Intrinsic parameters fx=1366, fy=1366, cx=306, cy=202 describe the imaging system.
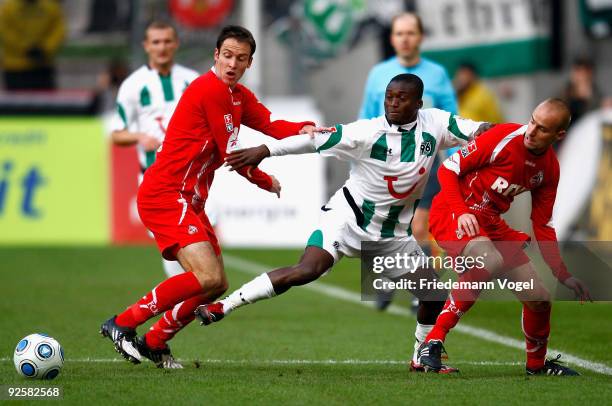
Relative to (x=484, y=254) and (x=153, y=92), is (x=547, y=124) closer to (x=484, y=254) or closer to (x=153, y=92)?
(x=484, y=254)

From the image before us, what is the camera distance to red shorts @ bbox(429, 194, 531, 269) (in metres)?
7.75

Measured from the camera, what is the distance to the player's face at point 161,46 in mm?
9927

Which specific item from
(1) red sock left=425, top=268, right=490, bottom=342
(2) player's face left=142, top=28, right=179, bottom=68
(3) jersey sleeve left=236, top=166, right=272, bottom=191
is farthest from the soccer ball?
(2) player's face left=142, top=28, right=179, bottom=68

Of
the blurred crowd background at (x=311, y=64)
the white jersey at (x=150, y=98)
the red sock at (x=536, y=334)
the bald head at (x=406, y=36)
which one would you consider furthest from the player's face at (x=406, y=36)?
the blurred crowd background at (x=311, y=64)

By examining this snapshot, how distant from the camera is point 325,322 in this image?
10719 mm

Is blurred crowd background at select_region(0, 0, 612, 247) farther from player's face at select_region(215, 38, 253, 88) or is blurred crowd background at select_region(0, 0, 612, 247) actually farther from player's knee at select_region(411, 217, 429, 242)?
player's face at select_region(215, 38, 253, 88)

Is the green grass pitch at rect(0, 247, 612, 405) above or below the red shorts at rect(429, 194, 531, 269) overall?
below

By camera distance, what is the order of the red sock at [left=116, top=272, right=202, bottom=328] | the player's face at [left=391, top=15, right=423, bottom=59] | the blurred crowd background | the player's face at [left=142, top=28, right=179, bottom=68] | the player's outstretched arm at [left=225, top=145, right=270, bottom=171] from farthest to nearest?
1. the blurred crowd background
2. the player's face at [left=391, top=15, right=423, bottom=59]
3. the player's face at [left=142, top=28, right=179, bottom=68]
4. the red sock at [left=116, top=272, right=202, bottom=328]
5. the player's outstretched arm at [left=225, top=145, right=270, bottom=171]

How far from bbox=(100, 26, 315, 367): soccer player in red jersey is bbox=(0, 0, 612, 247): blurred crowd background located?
7.25 meters

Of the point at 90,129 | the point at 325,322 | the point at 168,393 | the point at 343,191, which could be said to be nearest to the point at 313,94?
the point at 90,129

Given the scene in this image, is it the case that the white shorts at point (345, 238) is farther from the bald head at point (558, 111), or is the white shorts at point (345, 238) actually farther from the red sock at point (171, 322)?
the bald head at point (558, 111)

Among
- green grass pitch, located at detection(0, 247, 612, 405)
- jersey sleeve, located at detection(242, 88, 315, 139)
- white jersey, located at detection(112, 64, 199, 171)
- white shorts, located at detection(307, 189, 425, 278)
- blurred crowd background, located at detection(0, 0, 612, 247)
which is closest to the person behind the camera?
green grass pitch, located at detection(0, 247, 612, 405)

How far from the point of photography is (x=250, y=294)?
7.71 meters

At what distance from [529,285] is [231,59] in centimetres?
214
